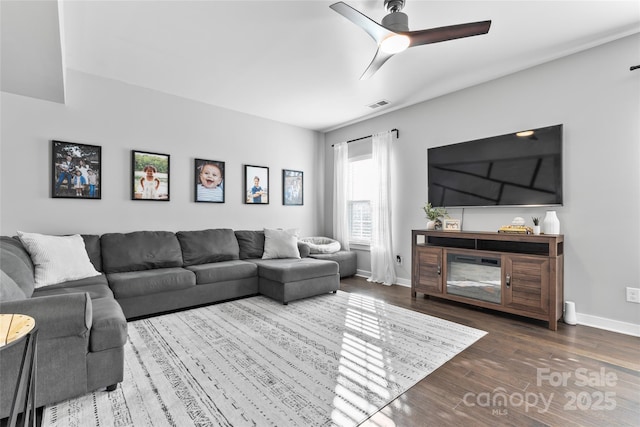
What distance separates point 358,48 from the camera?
9.74ft

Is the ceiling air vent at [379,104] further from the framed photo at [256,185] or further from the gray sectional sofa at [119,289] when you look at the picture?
the gray sectional sofa at [119,289]

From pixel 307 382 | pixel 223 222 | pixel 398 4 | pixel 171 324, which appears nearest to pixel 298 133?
pixel 223 222

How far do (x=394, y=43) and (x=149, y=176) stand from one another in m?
3.36

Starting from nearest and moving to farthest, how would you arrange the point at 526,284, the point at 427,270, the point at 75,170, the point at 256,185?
the point at 526,284
the point at 75,170
the point at 427,270
the point at 256,185

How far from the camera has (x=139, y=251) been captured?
3.52m

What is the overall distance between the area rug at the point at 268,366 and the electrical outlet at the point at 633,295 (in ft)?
4.60

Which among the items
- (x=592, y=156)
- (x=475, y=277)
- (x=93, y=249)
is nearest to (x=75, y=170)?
(x=93, y=249)

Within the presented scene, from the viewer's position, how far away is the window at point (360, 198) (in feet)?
17.2

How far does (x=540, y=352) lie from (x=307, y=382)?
1853mm

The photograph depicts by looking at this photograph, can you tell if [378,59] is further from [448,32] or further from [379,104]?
[379,104]

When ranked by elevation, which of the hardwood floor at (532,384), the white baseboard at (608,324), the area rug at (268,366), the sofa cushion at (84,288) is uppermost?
the sofa cushion at (84,288)

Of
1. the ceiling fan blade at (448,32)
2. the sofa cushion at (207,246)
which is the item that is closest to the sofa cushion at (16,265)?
the sofa cushion at (207,246)

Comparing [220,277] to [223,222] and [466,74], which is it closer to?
[223,222]

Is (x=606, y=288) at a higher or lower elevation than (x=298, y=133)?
lower
